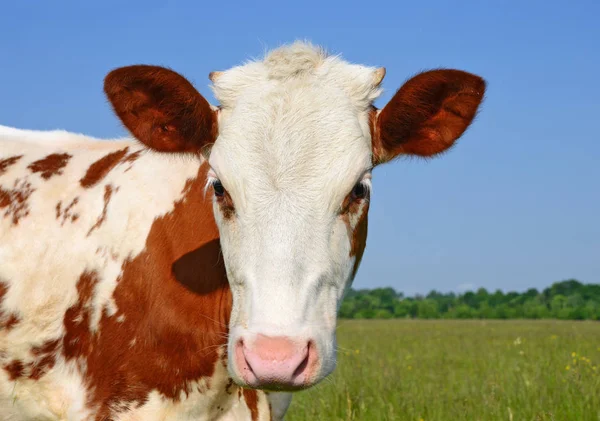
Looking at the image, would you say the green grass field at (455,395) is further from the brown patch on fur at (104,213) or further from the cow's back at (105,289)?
the brown patch on fur at (104,213)

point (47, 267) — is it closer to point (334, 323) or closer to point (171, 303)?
point (171, 303)

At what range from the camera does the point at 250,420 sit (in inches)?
192

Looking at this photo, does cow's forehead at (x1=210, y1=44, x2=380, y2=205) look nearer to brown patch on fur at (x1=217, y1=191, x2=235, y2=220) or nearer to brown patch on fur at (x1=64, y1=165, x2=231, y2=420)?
brown patch on fur at (x1=217, y1=191, x2=235, y2=220)

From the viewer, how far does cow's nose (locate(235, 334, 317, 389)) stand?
3.32 m

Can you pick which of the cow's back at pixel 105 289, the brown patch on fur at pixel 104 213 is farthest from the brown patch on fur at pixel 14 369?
the brown patch on fur at pixel 104 213

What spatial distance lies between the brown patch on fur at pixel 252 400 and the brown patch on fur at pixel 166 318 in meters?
0.35

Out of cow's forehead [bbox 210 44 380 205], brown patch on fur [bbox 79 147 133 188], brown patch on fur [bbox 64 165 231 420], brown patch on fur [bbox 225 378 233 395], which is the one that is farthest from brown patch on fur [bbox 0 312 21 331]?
cow's forehead [bbox 210 44 380 205]

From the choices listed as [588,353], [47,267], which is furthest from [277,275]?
[588,353]

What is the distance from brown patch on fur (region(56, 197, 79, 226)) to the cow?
1 centimetres

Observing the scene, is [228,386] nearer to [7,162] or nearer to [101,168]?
[101,168]

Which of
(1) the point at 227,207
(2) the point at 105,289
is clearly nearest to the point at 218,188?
(1) the point at 227,207

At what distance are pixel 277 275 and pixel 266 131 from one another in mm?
871

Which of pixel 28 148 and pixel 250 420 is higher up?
pixel 28 148

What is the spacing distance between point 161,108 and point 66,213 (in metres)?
1.44
